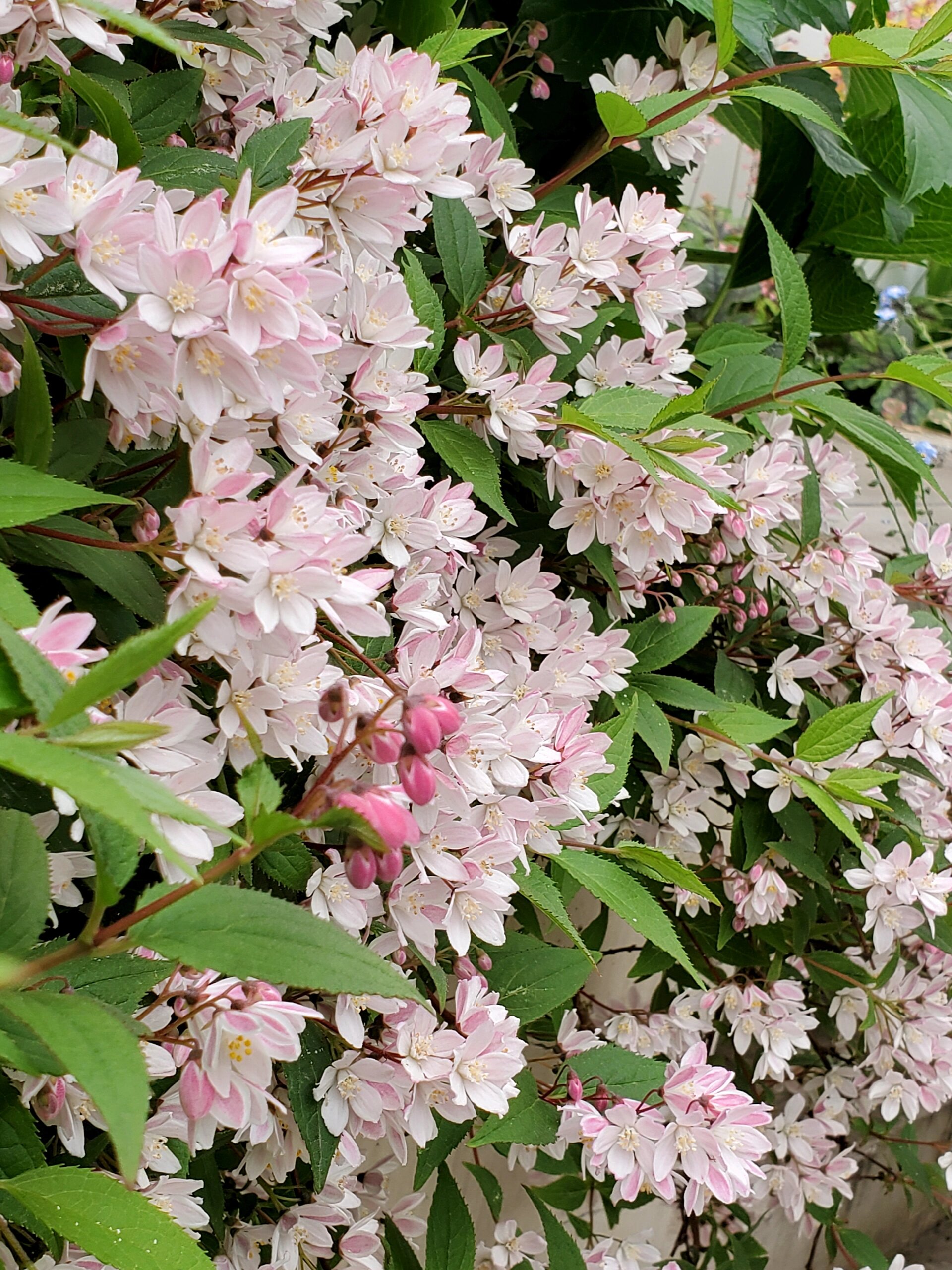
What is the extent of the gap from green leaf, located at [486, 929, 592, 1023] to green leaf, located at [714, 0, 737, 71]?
56 cm

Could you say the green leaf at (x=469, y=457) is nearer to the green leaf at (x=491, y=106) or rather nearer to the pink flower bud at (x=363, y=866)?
the green leaf at (x=491, y=106)

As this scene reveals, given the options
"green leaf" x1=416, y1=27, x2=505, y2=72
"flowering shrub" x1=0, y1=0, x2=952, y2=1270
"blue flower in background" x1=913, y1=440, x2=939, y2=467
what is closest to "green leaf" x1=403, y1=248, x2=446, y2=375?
"flowering shrub" x1=0, y1=0, x2=952, y2=1270

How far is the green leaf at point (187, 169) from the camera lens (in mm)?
522

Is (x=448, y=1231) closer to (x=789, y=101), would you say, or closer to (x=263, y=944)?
(x=263, y=944)

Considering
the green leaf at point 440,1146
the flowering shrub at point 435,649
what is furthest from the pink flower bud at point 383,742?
the green leaf at point 440,1146

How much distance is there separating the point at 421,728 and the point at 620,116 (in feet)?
1.63

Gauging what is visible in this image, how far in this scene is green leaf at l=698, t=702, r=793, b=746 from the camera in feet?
2.68

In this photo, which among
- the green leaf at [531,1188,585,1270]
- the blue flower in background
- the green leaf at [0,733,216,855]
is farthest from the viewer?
the blue flower in background

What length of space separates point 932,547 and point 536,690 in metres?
0.57

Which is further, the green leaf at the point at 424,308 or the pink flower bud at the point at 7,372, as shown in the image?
the green leaf at the point at 424,308

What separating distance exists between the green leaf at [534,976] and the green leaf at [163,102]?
1.64 feet

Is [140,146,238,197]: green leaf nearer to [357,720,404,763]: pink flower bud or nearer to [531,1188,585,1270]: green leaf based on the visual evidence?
[357,720,404,763]: pink flower bud

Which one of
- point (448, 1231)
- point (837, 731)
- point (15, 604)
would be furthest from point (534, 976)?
point (15, 604)

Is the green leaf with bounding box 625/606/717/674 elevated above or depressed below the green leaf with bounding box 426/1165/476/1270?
above
